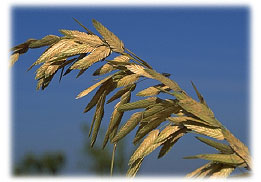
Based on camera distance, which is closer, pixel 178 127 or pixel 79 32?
pixel 178 127

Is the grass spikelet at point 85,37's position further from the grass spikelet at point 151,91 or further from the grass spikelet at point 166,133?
the grass spikelet at point 166,133

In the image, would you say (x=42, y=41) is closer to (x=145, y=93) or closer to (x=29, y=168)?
(x=145, y=93)

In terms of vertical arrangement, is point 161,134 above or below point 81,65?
below

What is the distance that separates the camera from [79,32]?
38.6 inches

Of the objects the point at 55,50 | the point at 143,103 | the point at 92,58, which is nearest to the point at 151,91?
the point at 143,103

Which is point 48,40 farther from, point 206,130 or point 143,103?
point 206,130

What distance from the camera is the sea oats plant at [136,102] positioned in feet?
2.51

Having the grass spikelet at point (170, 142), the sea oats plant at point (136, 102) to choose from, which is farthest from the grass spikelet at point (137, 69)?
the grass spikelet at point (170, 142)

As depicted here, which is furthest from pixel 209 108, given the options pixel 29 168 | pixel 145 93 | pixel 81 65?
pixel 29 168

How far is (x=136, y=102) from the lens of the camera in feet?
2.81

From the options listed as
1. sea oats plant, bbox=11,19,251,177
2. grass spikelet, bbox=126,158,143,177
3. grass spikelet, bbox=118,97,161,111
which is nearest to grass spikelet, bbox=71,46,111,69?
sea oats plant, bbox=11,19,251,177

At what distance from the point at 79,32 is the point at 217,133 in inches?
16.7

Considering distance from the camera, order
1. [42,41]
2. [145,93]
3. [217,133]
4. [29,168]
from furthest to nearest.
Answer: [29,168]
[42,41]
[145,93]
[217,133]

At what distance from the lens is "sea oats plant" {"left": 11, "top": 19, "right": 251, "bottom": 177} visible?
765 mm
